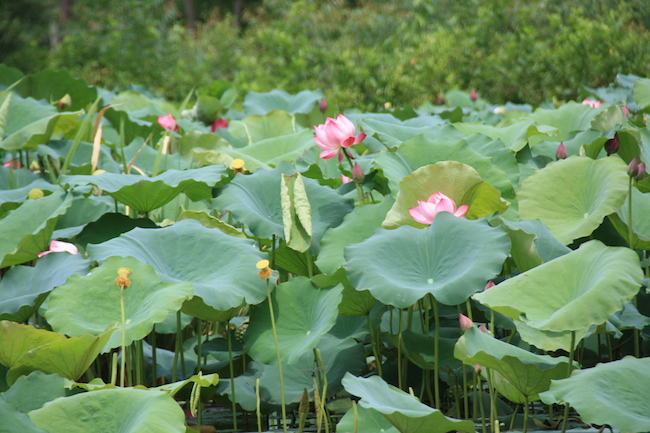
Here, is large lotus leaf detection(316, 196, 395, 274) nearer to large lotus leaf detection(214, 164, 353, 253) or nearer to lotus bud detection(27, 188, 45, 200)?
large lotus leaf detection(214, 164, 353, 253)

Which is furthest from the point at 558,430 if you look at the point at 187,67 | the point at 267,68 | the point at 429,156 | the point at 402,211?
the point at 187,67

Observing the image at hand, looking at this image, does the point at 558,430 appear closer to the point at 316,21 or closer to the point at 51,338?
the point at 51,338

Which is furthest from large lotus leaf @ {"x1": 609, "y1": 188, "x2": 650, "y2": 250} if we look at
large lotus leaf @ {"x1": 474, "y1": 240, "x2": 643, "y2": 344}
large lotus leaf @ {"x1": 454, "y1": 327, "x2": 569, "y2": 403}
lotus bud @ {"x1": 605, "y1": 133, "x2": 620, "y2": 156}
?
large lotus leaf @ {"x1": 454, "y1": 327, "x2": 569, "y2": 403}

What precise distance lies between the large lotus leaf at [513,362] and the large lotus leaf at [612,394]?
4 cm

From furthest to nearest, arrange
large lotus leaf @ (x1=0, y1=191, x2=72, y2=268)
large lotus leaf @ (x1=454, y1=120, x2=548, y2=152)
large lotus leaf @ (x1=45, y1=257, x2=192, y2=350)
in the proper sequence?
large lotus leaf @ (x1=454, y1=120, x2=548, y2=152), large lotus leaf @ (x1=0, y1=191, x2=72, y2=268), large lotus leaf @ (x1=45, y1=257, x2=192, y2=350)

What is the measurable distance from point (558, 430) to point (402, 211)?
48cm

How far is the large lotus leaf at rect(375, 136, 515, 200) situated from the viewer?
1337mm

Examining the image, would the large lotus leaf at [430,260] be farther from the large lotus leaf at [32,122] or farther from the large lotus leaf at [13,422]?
the large lotus leaf at [32,122]

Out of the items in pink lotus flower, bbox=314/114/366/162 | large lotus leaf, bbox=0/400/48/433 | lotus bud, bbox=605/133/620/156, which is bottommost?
large lotus leaf, bbox=0/400/48/433

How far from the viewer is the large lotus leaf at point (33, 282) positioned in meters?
1.07

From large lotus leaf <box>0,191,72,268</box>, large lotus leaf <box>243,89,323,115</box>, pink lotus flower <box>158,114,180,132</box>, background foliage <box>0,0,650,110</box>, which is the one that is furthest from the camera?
background foliage <box>0,0,650,110</box>

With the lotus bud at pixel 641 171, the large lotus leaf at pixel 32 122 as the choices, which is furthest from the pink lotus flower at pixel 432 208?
the large lotus leaf at pixel 32 122

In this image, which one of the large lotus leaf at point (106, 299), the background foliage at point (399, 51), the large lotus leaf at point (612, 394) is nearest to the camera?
the large lotus leaf at point (612, 394)

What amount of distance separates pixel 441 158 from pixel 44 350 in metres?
0.90
